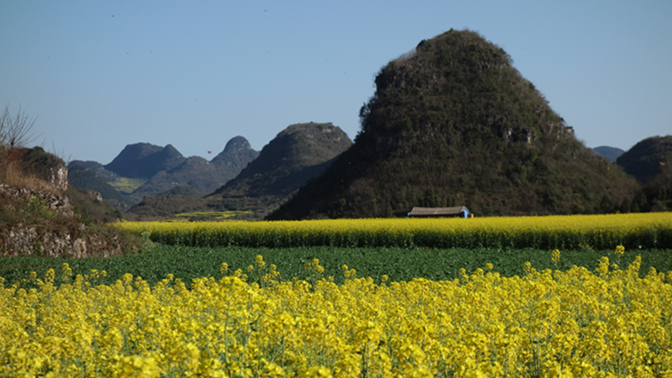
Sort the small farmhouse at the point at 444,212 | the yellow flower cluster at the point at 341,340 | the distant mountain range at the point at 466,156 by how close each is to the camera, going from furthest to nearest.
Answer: the distant mountain range at the point at 466,156 → the small farmhouse at the point at 444,212 → the yellow flower cluster at the point at 341,340

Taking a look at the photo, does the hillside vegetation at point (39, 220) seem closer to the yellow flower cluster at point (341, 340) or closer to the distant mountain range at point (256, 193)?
the yellow flower cluster at point (341, 340)

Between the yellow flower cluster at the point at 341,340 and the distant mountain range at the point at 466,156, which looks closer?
the yellow flower cluster at the point at 341,340

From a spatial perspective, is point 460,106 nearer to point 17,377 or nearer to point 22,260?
point 22,260

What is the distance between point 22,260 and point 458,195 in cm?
6173

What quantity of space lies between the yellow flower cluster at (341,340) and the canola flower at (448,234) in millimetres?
16150

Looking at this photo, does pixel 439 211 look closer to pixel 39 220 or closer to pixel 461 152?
pixel 461 152

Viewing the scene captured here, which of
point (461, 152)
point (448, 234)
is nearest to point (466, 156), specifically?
point (461, 152)

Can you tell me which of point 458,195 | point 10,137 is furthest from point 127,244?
point 458,195

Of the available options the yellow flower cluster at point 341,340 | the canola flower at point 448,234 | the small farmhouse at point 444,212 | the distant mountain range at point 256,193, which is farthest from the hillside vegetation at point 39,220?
the distant mountain range at point 256,193

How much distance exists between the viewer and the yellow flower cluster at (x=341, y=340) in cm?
354

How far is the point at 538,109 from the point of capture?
8875 cm

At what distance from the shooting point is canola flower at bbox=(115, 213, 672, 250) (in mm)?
22031

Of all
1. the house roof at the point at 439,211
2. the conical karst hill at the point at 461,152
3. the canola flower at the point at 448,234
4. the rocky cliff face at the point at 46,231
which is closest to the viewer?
the rocky cliff face at the point at 46,231

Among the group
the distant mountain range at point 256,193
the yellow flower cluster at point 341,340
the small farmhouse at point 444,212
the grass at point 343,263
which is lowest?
the grass at point 343,263
